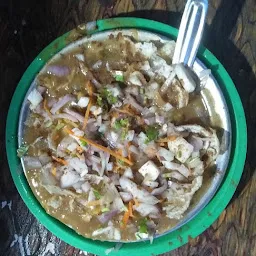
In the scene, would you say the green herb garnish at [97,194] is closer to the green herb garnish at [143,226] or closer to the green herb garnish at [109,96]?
the green herb garnish at [143,226]

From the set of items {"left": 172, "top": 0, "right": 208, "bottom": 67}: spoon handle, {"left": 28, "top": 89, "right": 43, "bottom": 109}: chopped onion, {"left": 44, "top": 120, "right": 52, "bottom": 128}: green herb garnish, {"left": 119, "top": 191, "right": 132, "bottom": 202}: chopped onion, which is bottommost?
{"left": 119, "top": 191, "right": 132, "bottom": 202}: chopped onion

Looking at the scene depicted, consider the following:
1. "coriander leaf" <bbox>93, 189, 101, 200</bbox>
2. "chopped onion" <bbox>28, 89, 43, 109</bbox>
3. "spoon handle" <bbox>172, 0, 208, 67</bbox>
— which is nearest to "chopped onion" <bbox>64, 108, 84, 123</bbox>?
"chopped onion" <bbox>28, 89, 43, 109</bbox>

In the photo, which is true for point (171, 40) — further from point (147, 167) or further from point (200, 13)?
point (147, 167)

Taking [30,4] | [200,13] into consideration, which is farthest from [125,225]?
[30,4]

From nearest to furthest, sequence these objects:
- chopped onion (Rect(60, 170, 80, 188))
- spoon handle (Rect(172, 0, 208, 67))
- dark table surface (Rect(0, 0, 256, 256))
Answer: spoon handle (Rect(172, 0, 208, 67)) < chopped onion (Rect(60, 170, 80, 188)) < dark table surface (Rect(0, 0, 256, 256))

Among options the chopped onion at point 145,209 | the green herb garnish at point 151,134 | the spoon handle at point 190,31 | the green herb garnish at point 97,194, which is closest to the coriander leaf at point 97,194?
the green herb garnish at point 97,194

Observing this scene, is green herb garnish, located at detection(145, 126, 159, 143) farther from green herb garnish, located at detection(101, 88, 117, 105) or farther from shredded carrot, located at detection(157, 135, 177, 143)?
green herb garnish, located at detection(101, 88, 117, 105)
